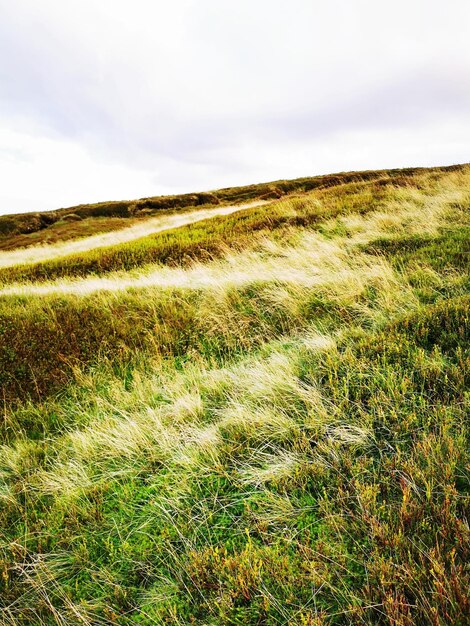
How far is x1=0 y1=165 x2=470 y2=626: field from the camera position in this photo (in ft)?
5.98

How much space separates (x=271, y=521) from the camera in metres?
2.22

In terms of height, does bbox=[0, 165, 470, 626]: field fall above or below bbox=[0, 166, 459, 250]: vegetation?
below

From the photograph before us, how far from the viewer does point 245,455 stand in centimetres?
281

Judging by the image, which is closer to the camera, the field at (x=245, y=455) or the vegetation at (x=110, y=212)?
the field at (x=245, y=455)

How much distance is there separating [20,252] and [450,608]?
95.0 feet

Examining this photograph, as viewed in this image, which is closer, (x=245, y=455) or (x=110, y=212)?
(x=245, y=455)

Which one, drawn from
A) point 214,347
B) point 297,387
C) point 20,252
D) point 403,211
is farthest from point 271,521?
point 20,252

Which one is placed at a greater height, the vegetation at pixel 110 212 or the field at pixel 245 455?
the vegetation at pixel 110 212

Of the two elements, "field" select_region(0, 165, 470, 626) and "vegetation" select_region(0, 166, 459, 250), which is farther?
"vegetation" select_region(0, 166, 459, 250)

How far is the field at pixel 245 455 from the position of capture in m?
1.82

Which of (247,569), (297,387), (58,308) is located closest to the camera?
(247,569)

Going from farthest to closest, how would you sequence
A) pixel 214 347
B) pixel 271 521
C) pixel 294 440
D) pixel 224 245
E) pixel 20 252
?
1. pixel 20 252
2. pixel 224 245
3. pixel 214 347
4. pixel 294 440
5. pixel 271 521

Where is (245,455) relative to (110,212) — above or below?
below

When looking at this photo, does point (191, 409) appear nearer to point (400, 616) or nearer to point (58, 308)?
point (400, 616)
